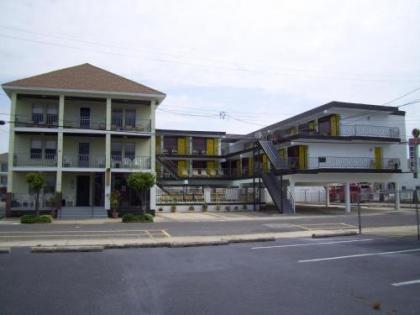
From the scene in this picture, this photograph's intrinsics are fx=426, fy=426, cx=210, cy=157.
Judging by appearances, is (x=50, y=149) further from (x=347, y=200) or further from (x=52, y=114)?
(x=347, y=200)

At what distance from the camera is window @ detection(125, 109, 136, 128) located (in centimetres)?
3438

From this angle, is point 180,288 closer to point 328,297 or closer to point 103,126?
point 328,297

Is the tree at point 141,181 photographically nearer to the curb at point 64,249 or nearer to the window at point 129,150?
the window at point 129,150

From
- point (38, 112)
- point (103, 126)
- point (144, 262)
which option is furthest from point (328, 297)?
point (38, 112)

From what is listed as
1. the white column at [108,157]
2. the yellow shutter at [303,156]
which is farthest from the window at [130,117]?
the yellow shutter at [303,156]

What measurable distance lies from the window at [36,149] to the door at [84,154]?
2.95 metres

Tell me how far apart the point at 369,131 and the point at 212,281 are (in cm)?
3387

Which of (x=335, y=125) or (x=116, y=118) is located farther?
(x=335, y=125)

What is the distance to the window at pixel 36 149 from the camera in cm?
3256

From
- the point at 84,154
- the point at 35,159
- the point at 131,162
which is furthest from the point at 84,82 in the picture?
the point at 131,162

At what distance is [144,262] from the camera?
37.4 feet

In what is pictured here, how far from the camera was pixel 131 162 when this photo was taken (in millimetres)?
33281

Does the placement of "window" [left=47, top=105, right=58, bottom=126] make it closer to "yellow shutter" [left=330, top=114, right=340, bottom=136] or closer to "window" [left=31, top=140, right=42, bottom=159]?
"window" [left=31, top=140, right=42, bottom=159]

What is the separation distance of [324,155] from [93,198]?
64.4ft
